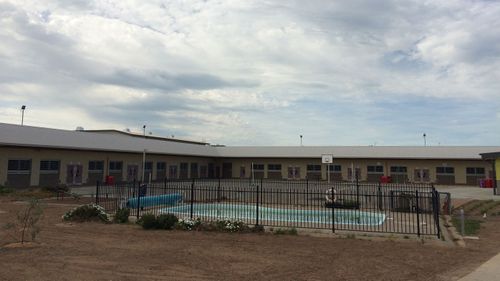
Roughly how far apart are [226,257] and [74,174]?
→ 31.7 m

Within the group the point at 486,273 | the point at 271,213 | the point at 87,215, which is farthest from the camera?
the point at 271,213

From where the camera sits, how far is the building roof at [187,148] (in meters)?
31.9

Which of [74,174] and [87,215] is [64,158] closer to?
[74,174]

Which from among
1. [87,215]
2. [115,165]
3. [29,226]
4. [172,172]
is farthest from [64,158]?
[29,226]

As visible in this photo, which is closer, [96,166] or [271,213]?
[271,213]

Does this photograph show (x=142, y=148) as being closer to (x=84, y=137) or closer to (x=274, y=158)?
(x=84, y=137)

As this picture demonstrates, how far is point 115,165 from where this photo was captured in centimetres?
4250

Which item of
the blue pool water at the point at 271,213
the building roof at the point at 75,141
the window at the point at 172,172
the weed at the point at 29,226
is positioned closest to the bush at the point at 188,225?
the blue pool water at the point at 271,213

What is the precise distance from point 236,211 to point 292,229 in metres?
A: 6.76

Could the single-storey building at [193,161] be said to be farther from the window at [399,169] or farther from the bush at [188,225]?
the bush at [188,225]

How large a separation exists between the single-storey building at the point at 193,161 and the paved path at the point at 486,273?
30.9 m

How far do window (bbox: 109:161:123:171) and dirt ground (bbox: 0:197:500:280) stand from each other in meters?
29.2

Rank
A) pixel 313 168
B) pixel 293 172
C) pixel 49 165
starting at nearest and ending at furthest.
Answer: pixel 49 165 < pixel 313 168 < pixel 293 172

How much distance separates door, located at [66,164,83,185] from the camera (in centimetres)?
3638
